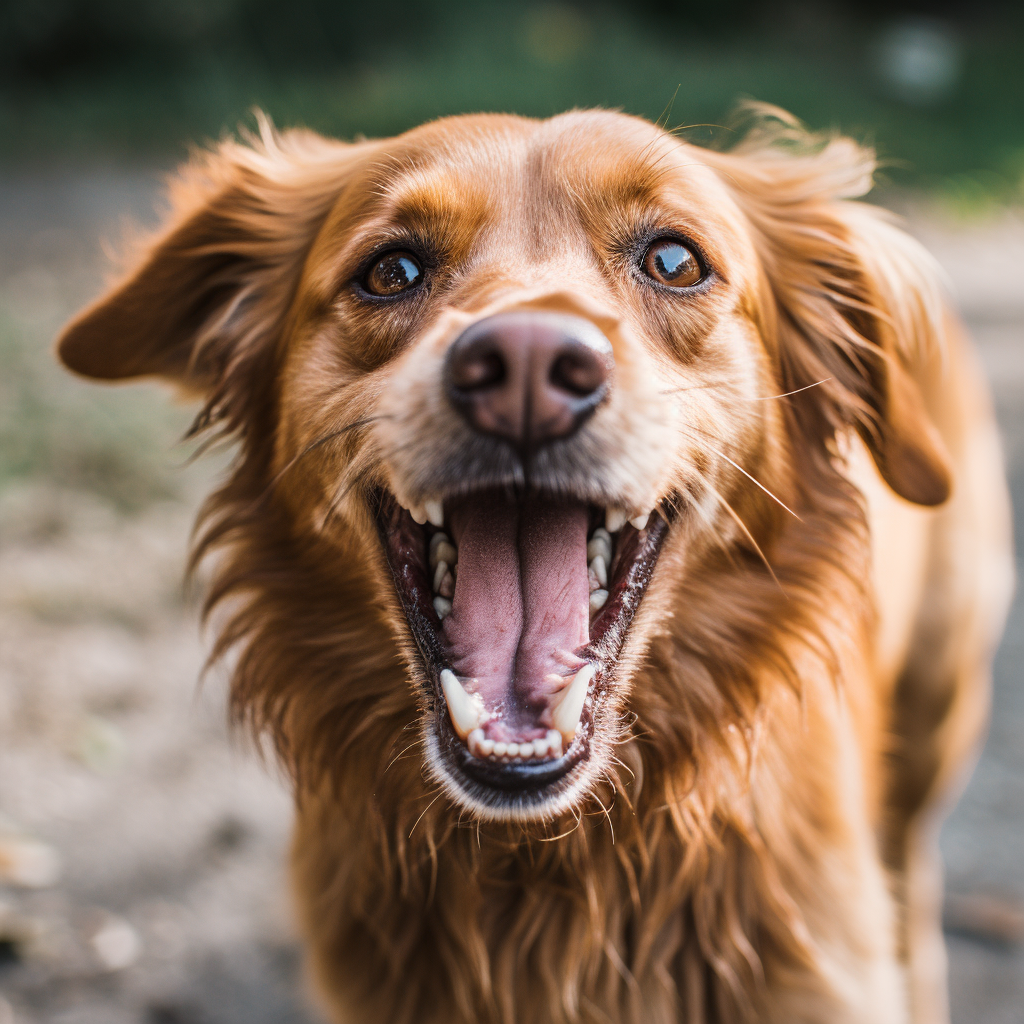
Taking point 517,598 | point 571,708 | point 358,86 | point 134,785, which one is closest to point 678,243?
point 517,598

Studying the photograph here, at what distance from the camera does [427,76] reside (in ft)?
35.9

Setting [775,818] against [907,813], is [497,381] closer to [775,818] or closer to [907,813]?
[775,818]

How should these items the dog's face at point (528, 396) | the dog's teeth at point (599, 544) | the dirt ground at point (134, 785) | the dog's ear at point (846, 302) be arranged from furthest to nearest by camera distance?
the dirt ground at point (134, 785), the dog's ear at point (846, 302), the dog's teeth at point (599, 544), the dog's face at point (528, 396)

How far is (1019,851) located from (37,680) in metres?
3.27

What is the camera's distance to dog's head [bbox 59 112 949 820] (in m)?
1.63

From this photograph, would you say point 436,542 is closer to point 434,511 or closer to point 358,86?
point 434,511

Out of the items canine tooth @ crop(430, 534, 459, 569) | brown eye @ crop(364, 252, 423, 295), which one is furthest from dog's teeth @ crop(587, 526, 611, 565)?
brown eye @ crop(364, 252, 423, 295)

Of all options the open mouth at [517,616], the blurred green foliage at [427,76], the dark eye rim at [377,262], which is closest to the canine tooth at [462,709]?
the open mouth at [517,616]

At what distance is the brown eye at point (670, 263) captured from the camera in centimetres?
193

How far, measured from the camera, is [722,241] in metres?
2.00

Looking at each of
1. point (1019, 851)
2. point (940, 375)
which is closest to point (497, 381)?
point (940, 375)

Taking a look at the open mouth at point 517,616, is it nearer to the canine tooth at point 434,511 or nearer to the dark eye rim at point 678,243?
the canine tooth at point 434,511

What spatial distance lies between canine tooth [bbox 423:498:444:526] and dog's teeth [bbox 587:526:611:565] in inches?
11.0

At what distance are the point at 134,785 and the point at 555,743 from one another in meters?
2.02
